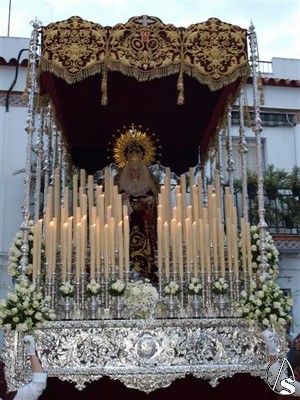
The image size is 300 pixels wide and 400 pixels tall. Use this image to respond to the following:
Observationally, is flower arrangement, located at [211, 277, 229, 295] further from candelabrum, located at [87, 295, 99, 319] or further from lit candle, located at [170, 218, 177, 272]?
candelabrum, located at [87, 295, 99, 319]

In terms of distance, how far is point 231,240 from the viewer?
18.0 feet

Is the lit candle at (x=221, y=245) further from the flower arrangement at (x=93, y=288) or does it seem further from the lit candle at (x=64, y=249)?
the lit candle at (x=64, y=249)

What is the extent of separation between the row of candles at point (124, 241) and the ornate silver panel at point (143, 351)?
468 mm

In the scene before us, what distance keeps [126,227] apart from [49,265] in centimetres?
80

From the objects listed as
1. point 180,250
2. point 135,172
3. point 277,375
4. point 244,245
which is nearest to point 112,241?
point 180,250

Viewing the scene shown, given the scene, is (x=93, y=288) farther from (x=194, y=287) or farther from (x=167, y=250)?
(x=194, y=287)

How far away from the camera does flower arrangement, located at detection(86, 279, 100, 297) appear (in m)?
5.21

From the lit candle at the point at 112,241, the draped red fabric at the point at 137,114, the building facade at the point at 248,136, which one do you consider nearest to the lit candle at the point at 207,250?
the lit candle at the point at 112,241

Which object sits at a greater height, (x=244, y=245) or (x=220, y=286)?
(x=244, y=245)

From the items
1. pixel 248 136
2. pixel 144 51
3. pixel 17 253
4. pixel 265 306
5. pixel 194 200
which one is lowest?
pixel 265 306

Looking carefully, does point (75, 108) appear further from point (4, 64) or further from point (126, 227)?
point (4, 64)

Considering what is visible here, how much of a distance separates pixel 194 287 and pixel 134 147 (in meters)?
2.72

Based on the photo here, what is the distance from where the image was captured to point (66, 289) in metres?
5.19

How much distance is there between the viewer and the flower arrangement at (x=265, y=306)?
5199mm
